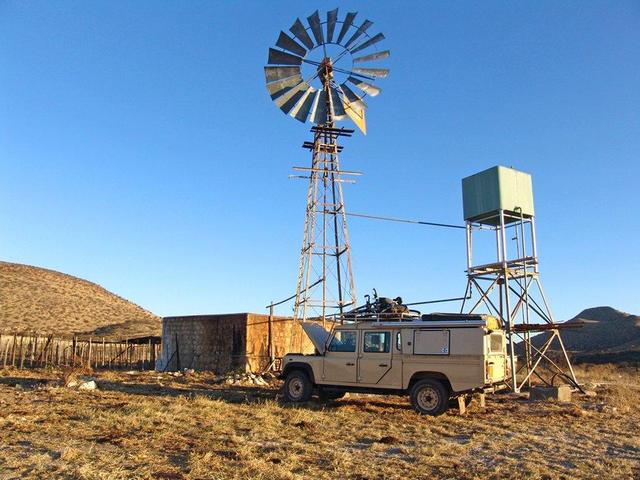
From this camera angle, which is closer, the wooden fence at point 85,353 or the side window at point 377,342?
the side window at point 377,342

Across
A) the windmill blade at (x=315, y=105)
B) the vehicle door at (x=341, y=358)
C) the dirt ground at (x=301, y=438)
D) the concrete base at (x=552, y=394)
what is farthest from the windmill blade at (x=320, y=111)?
the concrete base at (x=552, y=394)

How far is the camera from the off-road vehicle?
14.4 m

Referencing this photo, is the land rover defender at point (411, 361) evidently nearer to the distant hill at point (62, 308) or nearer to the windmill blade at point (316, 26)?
the windmill blade at point (316, 26)

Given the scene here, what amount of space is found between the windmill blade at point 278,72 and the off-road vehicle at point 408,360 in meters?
14.0

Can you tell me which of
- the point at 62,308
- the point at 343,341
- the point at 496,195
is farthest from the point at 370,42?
the point at 62,308

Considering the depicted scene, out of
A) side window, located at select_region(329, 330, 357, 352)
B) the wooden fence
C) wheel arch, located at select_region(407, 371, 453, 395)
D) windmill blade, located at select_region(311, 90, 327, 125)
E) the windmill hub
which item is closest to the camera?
wheel arch, located at select_region(407, 371, 453, 395)

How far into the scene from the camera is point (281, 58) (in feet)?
88.2

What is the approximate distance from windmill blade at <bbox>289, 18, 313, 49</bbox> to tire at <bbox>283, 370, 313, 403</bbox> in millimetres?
16879

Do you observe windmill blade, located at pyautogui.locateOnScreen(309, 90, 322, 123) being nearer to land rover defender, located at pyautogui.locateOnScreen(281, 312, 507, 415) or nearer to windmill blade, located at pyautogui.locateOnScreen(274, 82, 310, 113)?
windmill blade, located at pyautogui.locateOnScreen(274, 82, 310, 113)

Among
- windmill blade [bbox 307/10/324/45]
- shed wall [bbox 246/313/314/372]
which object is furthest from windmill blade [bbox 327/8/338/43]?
shed wall [bbox 246/313/314/372]

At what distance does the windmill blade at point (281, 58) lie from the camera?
87.7 feet

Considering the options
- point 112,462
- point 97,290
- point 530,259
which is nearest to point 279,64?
point 530,259

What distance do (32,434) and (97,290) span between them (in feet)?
249

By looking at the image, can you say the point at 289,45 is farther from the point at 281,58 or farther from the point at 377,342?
the point at 377,342
